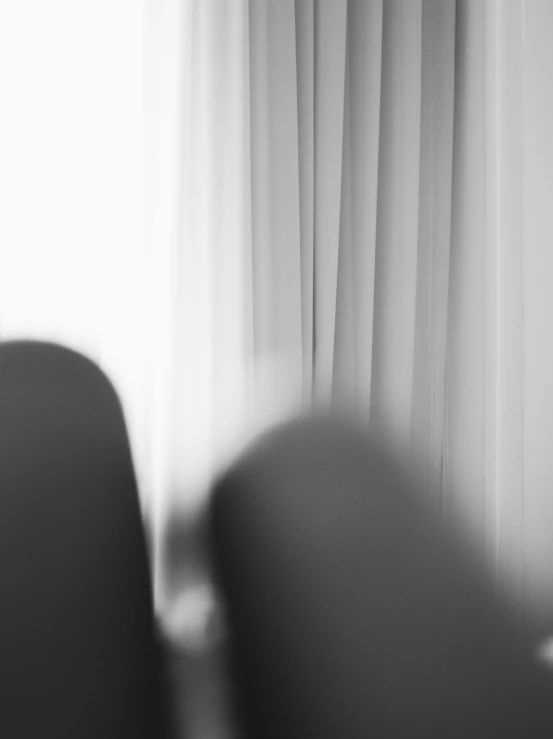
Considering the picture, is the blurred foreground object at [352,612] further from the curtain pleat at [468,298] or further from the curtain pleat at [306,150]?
the curtain pleat at [468,298]

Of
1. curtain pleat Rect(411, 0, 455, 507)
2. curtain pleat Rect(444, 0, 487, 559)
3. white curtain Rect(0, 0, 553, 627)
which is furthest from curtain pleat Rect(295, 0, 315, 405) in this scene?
curtain pleat Rect(444, 0, 487, 559)

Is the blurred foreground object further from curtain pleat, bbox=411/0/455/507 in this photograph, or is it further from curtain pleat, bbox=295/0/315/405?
curtain pleat, bbox=411/0/455/507

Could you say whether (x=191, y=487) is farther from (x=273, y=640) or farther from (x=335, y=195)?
(x=335, y=195)

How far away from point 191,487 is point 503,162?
1042 millimetres

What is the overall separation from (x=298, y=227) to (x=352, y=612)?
2.42 feet

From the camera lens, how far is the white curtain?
4.23 feet

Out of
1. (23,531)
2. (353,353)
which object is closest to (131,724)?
(23,531)

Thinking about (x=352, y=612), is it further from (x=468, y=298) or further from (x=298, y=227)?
(x=468, y=298)

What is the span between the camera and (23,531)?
1025 mm

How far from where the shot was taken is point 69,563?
105 cm

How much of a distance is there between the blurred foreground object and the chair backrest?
145mm

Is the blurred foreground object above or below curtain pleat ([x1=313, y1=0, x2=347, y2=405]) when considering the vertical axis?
below

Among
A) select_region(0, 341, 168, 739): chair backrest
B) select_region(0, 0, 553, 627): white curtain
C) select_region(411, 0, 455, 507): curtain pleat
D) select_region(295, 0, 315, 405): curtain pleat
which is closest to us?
select_region(0, 341, 168, 739): chair backrest

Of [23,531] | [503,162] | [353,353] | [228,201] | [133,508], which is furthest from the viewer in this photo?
[503,162]
